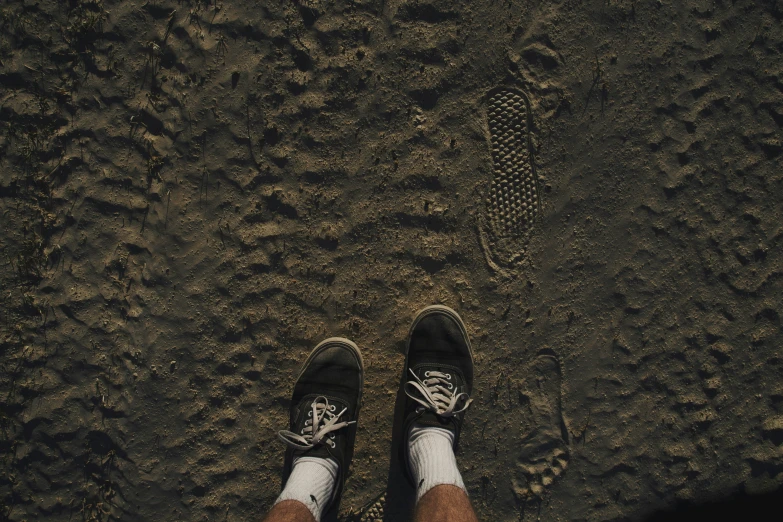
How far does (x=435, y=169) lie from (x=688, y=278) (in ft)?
4.24

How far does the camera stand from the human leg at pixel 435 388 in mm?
1874

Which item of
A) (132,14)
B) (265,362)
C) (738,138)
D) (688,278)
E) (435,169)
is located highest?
(132,14)

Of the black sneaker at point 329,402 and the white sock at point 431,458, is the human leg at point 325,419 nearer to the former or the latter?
the black sneaker at point 329,402

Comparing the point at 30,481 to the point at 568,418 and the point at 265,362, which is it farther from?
the point at 568,418

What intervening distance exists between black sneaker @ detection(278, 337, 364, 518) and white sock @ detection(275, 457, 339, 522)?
32 millimetres

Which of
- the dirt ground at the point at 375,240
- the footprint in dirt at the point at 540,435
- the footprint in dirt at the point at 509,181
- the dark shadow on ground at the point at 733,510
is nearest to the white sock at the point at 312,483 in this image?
the dirt ground at the point at 375,240

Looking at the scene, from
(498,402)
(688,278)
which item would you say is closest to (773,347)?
(688,278)

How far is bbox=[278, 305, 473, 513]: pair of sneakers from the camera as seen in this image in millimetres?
1944

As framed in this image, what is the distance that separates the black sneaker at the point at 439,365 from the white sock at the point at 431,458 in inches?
1.7

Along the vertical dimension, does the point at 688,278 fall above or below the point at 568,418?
above

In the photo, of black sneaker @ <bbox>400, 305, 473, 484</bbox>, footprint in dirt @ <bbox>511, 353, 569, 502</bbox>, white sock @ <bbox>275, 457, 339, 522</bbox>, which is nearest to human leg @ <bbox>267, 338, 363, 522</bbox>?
white sock @ <bbox>275, 457, 339, 522</bbox>

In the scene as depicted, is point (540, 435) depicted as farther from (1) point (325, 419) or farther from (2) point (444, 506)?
(1) point (325, 419)

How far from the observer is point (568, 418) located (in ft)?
6.75

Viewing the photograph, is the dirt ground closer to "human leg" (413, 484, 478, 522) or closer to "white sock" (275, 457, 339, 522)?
"white sock" (275, 457, 339, 522)
